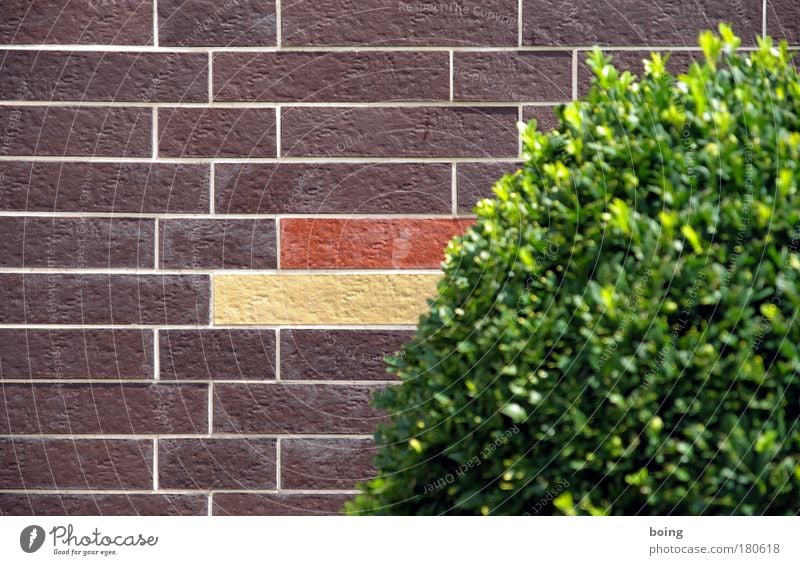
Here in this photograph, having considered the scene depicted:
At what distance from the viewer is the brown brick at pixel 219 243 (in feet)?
10.6

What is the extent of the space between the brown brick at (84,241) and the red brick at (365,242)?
54cm

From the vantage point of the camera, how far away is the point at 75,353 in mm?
3281

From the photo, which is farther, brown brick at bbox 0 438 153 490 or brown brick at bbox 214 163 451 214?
brown brick at bbox 0 438 153 490

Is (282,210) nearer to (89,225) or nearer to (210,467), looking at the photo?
(89,225)

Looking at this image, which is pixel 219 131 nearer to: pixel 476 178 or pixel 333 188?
pixel 333 188

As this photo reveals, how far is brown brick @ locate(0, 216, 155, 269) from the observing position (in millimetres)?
3250

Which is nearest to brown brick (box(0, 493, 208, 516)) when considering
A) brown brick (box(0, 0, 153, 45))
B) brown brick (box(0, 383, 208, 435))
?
brown brick (box(0, 383, 208, 435))

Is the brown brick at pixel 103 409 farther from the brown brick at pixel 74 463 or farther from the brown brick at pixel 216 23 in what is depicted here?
the brown brick at pixel 216 23

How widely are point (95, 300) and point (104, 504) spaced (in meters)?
0.79

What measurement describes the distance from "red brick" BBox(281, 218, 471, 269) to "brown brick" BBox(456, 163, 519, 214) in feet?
0.31

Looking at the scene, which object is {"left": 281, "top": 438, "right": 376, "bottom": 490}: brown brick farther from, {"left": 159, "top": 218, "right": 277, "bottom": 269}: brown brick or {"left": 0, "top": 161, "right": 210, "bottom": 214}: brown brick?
{"left": 0, "top": 161, "right": 210, "bottom": 214}: brown brick
